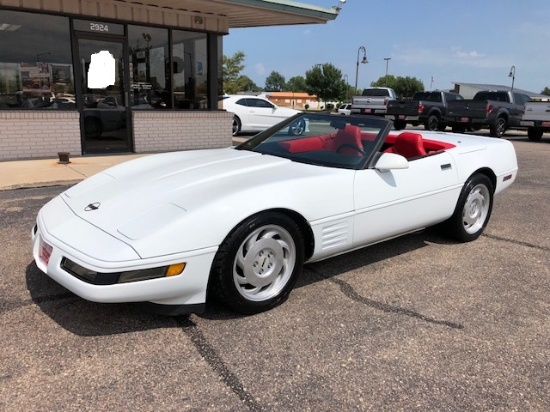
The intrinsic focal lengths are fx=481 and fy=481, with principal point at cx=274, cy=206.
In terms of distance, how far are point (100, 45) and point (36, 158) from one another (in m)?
2.61

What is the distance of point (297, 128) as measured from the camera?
4438 mm

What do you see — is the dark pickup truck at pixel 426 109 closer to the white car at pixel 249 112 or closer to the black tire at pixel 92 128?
the white car at pixel 249 112

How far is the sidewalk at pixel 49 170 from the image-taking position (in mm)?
7137

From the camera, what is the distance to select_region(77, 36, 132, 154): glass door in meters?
9.66

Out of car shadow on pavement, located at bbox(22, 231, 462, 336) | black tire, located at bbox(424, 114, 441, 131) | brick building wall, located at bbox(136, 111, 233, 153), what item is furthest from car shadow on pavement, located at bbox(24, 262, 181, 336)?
black tire, located at bbox(424, 114, 441, 131)

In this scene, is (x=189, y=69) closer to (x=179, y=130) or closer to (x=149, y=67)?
(x=149, y=67)

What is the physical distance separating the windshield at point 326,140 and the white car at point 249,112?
11960 millimetres

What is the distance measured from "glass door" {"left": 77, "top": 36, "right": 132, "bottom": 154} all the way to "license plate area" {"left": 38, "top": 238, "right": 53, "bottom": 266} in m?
7.35

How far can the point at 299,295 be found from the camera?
3441 millimetres

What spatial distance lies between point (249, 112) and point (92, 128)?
7.23 meters

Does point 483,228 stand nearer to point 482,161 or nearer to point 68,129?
point 482,161

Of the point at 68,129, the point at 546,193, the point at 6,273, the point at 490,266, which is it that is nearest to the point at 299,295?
the point at 490,266

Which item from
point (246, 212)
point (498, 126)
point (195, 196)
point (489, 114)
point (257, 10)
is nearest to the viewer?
point (246, 212)

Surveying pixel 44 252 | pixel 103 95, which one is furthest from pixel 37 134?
pixel 44 252
